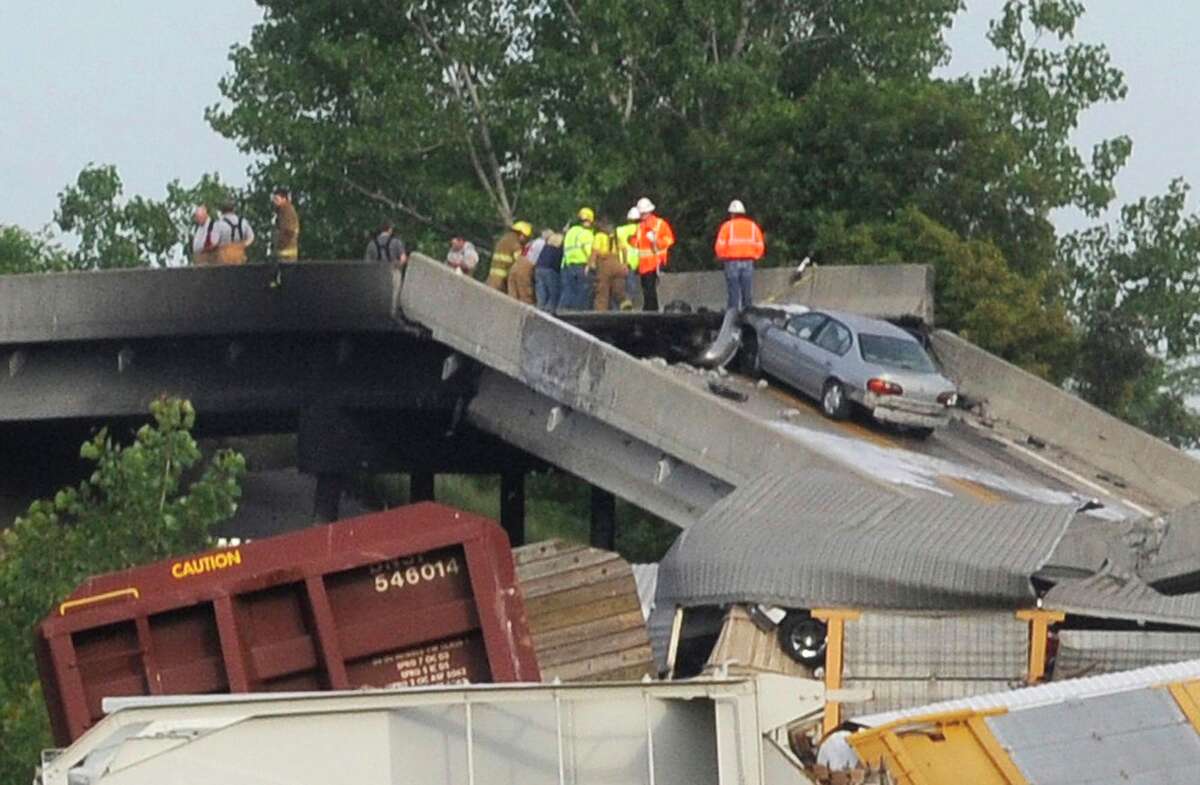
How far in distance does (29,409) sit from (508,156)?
26192 mm

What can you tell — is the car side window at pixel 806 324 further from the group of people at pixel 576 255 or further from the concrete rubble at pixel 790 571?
the group of people at pixel 576 255

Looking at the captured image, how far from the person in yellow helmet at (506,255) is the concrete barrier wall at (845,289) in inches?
98.5

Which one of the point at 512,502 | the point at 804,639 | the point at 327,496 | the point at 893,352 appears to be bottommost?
the point at 512,502

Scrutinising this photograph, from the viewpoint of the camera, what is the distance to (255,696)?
1368cm

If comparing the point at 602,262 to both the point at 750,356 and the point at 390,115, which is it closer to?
the point at 750,356

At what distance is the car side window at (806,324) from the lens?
34781 millimetres

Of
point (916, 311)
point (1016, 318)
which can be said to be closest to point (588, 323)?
point (916, 311)

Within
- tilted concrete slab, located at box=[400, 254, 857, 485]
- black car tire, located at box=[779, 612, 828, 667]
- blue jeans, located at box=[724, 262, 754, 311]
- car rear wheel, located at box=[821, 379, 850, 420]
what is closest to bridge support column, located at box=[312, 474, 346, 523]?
tilted concrete slab, located at box=[400, 254, 857, 485]

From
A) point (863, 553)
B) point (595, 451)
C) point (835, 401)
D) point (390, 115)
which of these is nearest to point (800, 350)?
point (835, 401)

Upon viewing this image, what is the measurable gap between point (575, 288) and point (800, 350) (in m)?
4.11

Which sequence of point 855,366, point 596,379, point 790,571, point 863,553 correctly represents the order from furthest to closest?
1. point 855,366
2. point 596,379
3. point 790,571
4. point 863,553

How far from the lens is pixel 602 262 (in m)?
37.6

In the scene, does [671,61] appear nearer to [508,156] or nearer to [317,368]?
[508,156]

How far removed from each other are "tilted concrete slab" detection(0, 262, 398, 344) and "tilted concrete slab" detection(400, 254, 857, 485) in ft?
2.13
